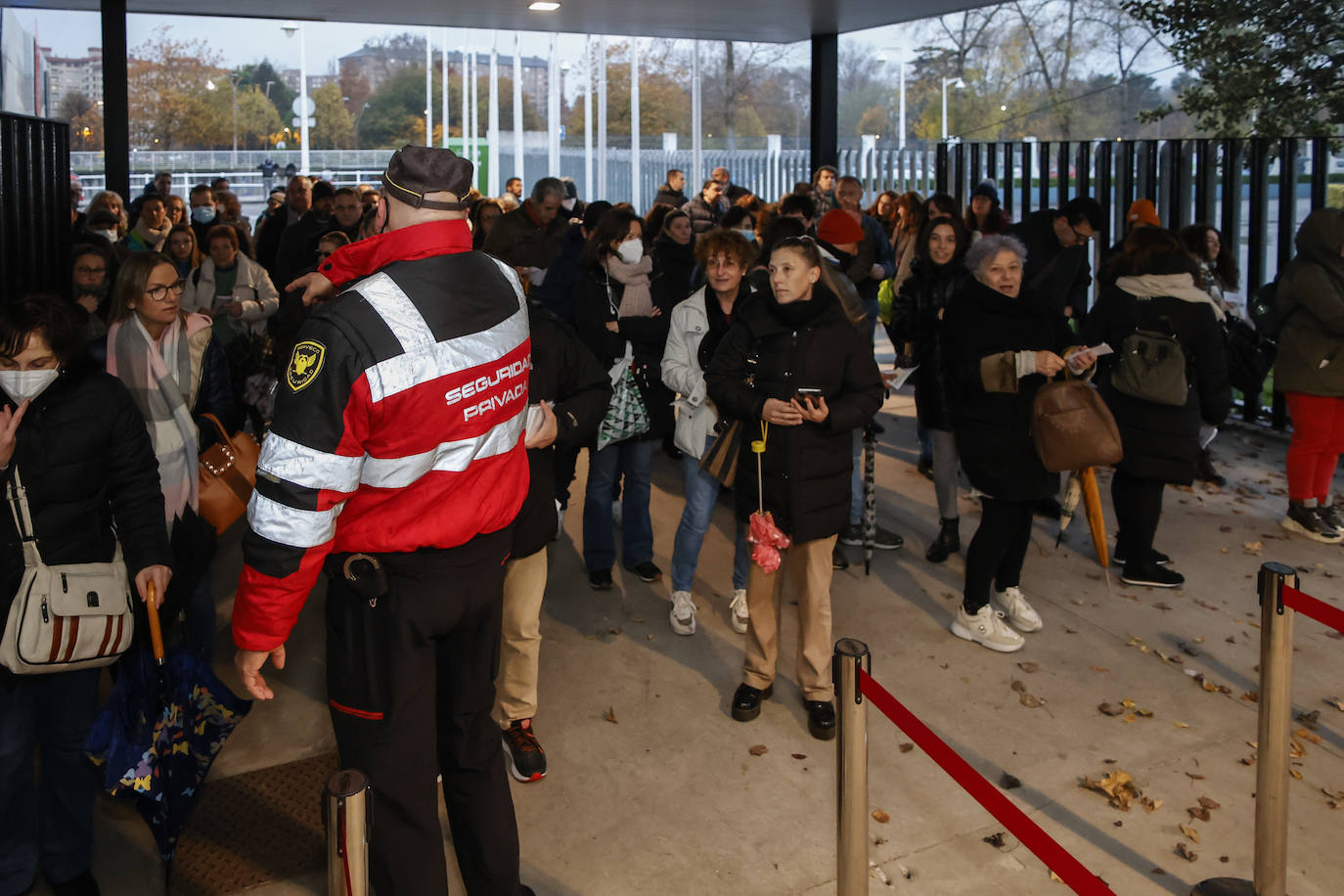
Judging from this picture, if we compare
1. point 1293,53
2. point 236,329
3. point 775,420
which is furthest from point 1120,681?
point 1293,53

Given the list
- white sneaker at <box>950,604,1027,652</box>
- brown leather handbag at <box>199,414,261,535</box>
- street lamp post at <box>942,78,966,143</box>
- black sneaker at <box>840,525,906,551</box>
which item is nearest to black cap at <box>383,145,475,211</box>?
brown leather handbag at <box>199,414,261,535</box>

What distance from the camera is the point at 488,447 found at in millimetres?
3082

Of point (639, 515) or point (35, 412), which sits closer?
point (35, 412)

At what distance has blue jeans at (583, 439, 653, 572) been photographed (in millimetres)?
6527

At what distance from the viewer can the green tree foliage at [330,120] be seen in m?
65.2

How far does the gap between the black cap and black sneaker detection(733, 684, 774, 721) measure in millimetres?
2745

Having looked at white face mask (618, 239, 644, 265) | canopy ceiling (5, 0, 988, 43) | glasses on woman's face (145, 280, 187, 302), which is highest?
canopy ceiling (5, 0, 988, 43)

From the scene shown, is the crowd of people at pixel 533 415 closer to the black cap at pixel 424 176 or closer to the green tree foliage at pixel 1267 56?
the black cap at pixel 424 176

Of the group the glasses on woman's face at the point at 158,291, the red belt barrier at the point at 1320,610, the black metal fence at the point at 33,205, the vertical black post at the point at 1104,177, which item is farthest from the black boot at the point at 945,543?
the black metal fence at the point at 33,205

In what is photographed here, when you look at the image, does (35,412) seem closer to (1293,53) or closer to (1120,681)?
(1120,681)

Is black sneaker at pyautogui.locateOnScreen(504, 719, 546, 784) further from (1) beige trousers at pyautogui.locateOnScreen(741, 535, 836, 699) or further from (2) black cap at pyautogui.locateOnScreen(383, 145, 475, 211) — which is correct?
(2) black cap at pyautogui.locateOnScreen(383, 145, 475, 211)

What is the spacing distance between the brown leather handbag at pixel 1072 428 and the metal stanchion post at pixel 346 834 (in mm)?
4024

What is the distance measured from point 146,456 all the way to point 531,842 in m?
1.79

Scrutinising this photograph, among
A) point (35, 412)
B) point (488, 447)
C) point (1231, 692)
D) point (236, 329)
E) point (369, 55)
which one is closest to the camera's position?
point (488, 447)
